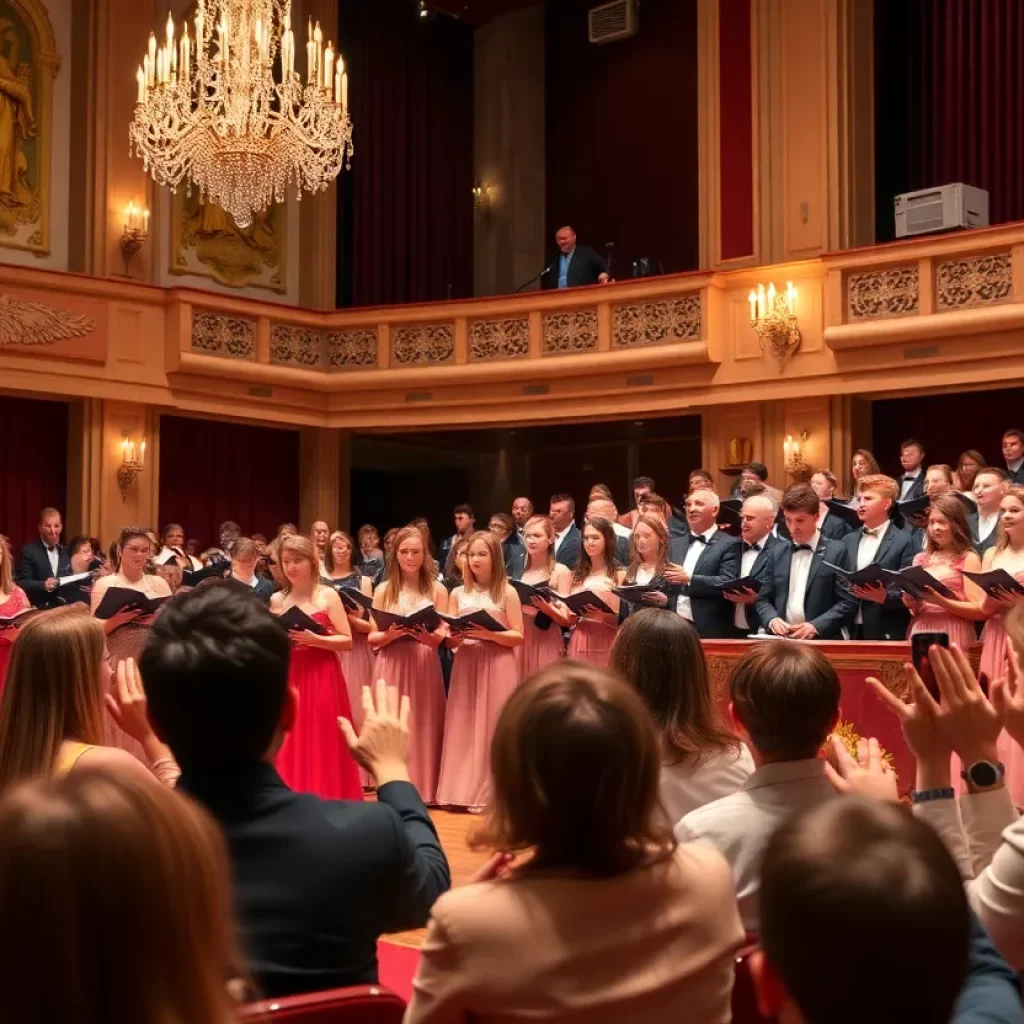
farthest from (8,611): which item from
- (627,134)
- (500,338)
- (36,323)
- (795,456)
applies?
(627,134)

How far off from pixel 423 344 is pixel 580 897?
12366mm

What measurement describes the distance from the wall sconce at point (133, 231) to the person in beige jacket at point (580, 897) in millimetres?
11920

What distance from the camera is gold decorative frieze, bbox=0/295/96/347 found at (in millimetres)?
11766

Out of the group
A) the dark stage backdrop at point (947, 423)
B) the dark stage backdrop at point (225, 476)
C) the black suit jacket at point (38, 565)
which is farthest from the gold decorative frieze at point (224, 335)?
the dark stage backdrop at point (947, 423)

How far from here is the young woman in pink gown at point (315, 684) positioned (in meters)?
6.46

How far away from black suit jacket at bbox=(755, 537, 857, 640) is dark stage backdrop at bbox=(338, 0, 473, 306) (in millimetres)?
9143

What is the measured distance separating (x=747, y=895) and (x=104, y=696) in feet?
3.85

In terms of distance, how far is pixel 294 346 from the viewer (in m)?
13.8

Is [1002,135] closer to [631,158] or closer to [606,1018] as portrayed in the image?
[631,158]

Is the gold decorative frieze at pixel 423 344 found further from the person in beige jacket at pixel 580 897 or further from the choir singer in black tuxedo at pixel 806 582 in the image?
the person in beige jacket at pixel 580 897

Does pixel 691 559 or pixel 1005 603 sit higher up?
pixel 691 559

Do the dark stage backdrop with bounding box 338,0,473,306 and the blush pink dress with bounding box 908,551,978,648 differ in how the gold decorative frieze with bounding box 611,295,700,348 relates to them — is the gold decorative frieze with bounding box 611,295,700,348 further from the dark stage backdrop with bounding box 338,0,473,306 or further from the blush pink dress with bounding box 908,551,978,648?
the blush pink dress with bounding box 908,551,978,648

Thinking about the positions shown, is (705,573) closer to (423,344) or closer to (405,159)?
(423,344)

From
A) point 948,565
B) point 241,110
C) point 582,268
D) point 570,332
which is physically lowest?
point 948,565
